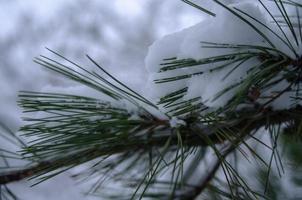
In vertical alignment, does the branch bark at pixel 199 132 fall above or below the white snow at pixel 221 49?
below

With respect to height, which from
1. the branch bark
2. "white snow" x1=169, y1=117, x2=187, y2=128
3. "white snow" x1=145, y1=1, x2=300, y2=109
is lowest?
the branch bark

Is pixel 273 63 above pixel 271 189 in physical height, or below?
above

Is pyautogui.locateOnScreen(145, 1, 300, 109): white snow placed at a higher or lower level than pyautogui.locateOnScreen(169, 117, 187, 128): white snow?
higher

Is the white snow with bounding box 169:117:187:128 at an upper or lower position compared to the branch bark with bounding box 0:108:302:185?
upper

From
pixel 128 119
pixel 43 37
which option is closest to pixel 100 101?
pixel 128 119

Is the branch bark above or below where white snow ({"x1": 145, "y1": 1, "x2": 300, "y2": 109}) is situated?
below

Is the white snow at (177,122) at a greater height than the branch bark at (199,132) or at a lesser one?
greater

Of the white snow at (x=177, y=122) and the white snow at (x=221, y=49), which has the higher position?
the white snow at (x=221, y=49)

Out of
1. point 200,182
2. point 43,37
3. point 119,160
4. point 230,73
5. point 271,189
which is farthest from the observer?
point 43,37

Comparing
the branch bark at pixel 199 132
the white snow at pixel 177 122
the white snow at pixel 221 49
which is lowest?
the branch bark at pixel 199 132

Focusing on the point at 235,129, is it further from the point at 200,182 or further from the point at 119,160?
the point at 200,182

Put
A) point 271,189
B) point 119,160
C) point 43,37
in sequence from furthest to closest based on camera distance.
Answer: point 43,37 → point 271,189 → point 119,160
